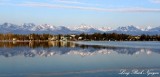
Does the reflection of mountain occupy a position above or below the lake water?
below

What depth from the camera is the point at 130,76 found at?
1820cm

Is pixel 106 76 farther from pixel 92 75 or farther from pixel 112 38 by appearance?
pixel 112 38

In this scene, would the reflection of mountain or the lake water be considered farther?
the reflection of mountain

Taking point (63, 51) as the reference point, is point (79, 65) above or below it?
above

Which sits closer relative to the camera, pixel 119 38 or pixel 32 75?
pixel 32 75

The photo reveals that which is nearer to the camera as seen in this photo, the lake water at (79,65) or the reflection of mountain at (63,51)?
the lake water at (79,65)

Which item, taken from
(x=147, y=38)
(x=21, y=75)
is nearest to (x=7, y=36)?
(x=147, y=38)

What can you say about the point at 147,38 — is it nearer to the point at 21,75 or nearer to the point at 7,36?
the point at 7,36

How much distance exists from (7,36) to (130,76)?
182034mm

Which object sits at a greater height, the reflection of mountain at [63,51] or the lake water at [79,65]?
the lake water at [79,65]

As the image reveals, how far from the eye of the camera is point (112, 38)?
197750mm

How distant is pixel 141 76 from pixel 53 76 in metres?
4.74

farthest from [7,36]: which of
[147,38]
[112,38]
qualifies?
[147,38]

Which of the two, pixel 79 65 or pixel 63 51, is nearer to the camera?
pixel 79 65
